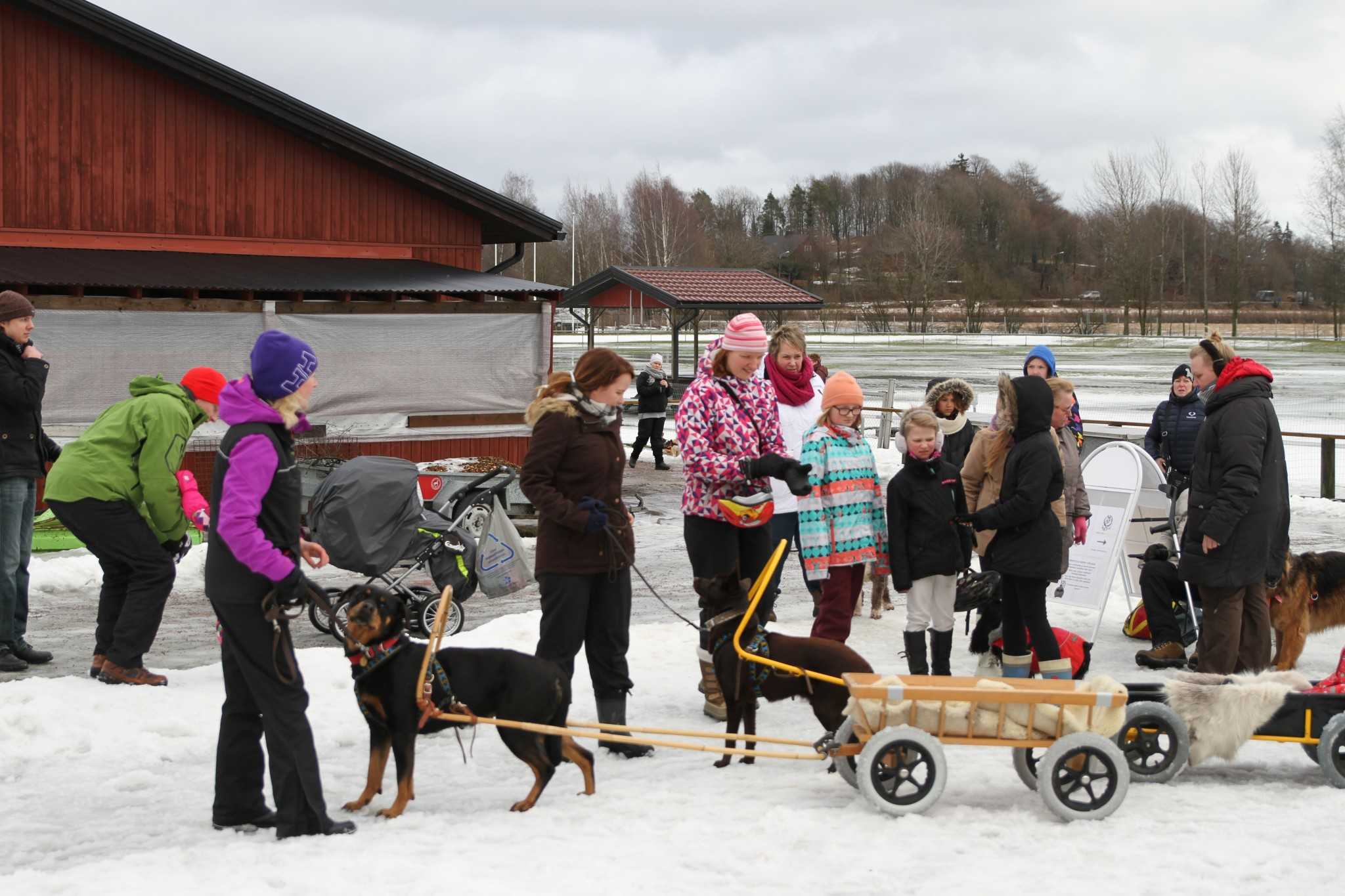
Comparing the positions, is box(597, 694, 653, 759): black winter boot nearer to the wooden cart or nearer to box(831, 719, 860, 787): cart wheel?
box(831, 719, 860, 787): cart wheel

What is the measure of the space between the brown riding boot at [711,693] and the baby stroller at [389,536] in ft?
6.01

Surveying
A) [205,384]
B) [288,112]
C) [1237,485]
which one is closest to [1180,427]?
[1237,485]

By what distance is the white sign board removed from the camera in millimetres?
8234

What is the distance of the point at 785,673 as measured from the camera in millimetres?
5668

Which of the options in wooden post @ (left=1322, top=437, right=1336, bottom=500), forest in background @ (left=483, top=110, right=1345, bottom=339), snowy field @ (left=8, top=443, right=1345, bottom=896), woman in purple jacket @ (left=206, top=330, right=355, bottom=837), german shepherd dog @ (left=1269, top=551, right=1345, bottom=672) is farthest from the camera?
forest in background @ (left=483, top=110, right=1345, bottom=339)

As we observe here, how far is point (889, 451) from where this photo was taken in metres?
19.9

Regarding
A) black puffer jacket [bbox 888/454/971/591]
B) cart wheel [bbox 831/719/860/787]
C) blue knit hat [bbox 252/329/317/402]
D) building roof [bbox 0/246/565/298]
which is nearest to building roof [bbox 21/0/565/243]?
Answer: building roof [bbox 0/246/565/298]

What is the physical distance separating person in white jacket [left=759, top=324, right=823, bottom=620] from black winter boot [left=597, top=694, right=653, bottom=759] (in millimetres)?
1898

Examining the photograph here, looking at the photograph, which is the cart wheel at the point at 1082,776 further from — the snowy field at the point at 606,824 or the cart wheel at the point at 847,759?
the cart wheel at the point at 847,759

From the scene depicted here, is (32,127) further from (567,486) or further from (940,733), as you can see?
(940,733)

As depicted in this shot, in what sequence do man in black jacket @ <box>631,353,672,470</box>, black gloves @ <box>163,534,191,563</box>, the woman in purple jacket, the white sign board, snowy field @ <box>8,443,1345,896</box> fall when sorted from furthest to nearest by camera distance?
man in black jacket @ <box>631,353,672,470</box>, the white sign board, black gloves @ <box>163,534,191,563</box>, the woman in purple jacket, snowy field @ <box>8,443,1345,896</box>

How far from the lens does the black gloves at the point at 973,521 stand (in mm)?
6480

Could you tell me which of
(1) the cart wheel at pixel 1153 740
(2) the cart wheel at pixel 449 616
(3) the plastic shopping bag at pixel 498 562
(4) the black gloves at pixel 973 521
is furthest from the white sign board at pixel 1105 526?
(2) the cart wheel at pixel 449 616

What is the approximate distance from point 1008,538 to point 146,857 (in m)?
4.12
